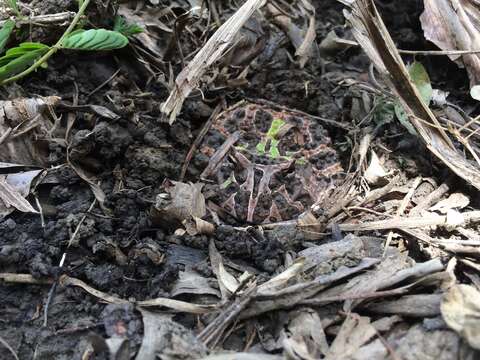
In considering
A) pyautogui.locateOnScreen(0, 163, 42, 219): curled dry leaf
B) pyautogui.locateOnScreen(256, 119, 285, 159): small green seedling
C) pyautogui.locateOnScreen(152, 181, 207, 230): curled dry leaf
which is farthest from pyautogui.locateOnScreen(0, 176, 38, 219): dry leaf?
pyautogui.locateOnScreen(256, 119, 285, 159): small green seedling

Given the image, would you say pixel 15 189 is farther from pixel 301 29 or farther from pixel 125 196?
pixel 301 29

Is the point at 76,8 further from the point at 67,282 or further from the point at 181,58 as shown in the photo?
the point at 67,282

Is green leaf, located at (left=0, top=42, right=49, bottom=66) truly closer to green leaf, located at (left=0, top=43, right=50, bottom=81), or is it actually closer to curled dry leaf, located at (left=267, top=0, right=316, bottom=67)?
green leaf, located at (left=0, top=43, right=50, bottom=81)

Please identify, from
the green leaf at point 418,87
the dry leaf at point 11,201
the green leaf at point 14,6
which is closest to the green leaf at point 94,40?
the green leaf at point 14,6

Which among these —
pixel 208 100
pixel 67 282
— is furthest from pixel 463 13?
pixel 67 282

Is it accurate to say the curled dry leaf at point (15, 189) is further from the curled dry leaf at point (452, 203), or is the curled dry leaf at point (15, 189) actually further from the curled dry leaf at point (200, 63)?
the curled dry leaf at point (452, 203)
